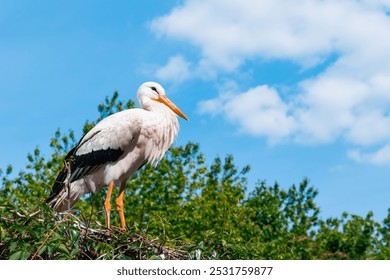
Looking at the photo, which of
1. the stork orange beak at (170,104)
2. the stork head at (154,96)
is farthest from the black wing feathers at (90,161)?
the stork orange beak at (170,104)

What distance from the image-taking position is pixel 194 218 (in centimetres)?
1984

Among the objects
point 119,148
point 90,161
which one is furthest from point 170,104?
point 90,161

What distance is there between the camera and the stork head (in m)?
9.32

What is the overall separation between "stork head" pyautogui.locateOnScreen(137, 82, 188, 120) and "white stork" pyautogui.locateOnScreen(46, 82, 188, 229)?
0.21 ft

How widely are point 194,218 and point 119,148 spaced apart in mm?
11257

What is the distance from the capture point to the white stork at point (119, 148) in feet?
28.9

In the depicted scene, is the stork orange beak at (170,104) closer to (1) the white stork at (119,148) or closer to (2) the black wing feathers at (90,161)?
(1) the white stork at (119,148)

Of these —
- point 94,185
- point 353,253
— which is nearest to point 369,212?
point 353,253

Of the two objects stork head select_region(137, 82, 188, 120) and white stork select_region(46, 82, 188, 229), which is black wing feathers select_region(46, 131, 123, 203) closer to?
white stork select_region(46, 82, 188, 229)

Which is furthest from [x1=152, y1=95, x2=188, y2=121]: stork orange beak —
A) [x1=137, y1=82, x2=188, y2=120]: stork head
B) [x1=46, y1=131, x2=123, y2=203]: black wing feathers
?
[x1=46, y1=131, x2=123, y2=203]: black wing feathers

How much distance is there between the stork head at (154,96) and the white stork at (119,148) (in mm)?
64

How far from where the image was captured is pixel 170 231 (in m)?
19.1
